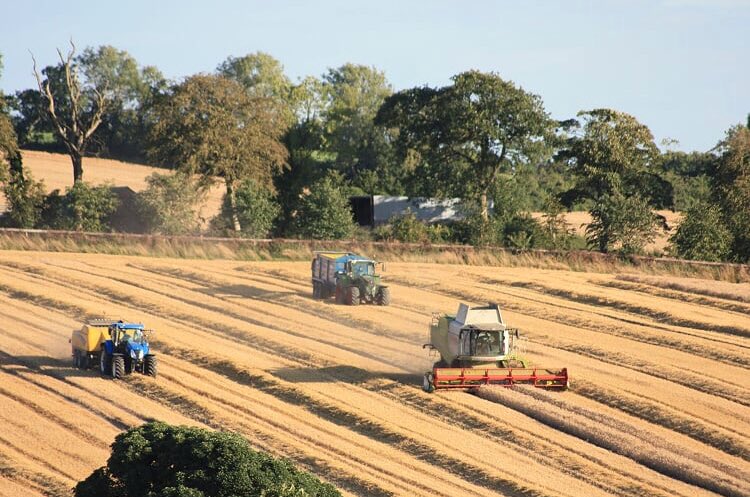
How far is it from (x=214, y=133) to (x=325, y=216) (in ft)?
28.7

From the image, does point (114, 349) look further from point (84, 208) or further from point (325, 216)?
point (84, 208)

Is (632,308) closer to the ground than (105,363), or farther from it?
farther from it

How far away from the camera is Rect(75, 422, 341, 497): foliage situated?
18.2 m

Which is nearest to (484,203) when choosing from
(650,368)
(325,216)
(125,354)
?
(325,216)

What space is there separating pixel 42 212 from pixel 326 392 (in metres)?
38.0

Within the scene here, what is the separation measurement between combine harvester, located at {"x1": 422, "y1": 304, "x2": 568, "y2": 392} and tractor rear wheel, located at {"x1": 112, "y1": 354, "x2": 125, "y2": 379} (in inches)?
324

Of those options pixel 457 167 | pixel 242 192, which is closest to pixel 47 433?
pixel 242 192

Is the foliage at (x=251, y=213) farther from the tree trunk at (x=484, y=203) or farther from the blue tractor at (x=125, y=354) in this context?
the blue tractor at (x=125, y=354)

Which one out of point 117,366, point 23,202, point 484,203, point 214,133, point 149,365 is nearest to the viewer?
point 117,366

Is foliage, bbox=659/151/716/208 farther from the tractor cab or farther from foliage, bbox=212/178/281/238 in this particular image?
the tractor cab

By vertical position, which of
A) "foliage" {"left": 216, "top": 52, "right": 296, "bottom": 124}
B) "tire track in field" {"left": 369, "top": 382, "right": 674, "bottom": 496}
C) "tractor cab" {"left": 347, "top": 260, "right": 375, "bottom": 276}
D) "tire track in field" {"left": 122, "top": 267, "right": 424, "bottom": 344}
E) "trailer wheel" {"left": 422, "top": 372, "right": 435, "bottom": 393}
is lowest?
"tire track in field" {"left": 369, "top": 382, "right": 674, "bottom": 496}

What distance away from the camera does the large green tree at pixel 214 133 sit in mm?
65875

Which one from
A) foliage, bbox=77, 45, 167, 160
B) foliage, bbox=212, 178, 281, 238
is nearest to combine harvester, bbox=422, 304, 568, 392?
foliage, bbox=212, 178, 281, 238

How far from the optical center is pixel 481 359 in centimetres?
3138
